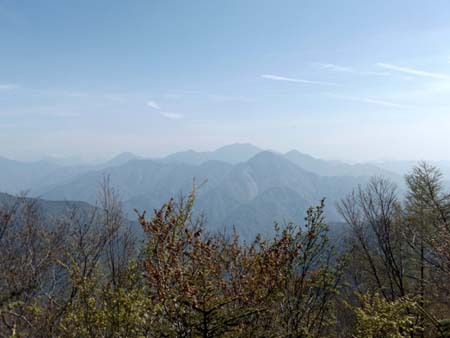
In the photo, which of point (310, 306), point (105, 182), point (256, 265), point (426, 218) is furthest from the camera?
point (426, 218)

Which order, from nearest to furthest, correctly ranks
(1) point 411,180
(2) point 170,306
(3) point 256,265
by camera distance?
(2) point 170,306 < (3) point 256,265 < (1) point 411,180

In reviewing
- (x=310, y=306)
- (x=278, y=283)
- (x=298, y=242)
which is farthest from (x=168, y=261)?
(x=310, y=306)

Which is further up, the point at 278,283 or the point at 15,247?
the point at 278,283

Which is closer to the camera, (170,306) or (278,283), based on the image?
(170,306)

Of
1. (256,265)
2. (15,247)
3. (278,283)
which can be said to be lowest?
(15,247)

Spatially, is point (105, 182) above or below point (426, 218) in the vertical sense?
above

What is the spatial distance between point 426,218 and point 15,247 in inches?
925

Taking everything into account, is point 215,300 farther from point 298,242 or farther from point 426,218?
point 426,218

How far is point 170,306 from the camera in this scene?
18.0 ft

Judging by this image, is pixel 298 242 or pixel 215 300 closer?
pixel 215 300

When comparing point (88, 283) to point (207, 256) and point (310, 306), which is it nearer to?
point (207, 256)

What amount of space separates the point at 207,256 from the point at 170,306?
3.51 ft

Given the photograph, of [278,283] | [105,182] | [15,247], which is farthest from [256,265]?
[15,247]

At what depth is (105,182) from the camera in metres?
14.7
